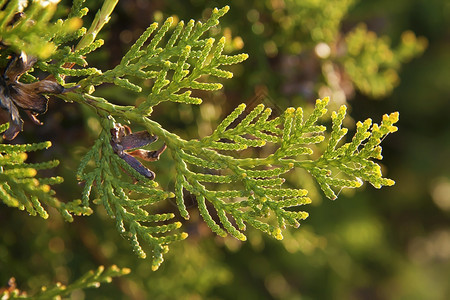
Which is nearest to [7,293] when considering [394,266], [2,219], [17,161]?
[17,161]

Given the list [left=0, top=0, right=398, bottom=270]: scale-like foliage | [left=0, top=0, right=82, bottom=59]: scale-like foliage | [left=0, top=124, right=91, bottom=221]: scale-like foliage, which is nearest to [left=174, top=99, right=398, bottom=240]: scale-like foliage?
[left=0, top=0, right=398, bottom=270]: scale-like foliage

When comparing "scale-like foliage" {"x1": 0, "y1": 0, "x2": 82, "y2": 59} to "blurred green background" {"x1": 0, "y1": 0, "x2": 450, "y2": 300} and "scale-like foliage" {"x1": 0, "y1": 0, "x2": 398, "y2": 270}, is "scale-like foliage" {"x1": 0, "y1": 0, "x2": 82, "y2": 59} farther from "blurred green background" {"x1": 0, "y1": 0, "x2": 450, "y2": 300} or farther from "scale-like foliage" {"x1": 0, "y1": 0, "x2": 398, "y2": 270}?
"blurred green background" {"x1": 0, "y1": 0, "x2": 450, "y2": 300}

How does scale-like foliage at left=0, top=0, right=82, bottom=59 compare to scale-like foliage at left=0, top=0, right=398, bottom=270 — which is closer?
scale-like foliage at left=0, top=0, right=82, bottom=59

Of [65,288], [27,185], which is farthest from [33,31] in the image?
[65,288]

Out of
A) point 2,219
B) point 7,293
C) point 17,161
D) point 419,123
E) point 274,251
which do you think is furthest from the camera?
point 419,123

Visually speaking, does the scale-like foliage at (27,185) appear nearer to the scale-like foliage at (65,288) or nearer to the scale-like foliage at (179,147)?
the scale-like foliage at (179,147)

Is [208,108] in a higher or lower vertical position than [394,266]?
higher

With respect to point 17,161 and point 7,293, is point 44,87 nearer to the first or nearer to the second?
point 17,161

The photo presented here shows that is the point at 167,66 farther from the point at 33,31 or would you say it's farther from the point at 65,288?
the point at 65,288
